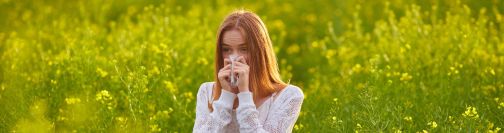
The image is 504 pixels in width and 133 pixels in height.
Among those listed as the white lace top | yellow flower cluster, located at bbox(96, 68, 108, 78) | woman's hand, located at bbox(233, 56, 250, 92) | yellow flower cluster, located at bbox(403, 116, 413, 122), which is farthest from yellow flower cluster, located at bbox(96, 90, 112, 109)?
woman's hand, located at bbox(233, 56, 250, 92)

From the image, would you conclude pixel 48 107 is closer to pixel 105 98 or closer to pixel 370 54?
pixel 105 98

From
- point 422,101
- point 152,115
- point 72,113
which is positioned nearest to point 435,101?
point 422,101

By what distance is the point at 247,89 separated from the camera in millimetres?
4277

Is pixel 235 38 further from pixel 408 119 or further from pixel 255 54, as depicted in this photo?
pixel 408 119

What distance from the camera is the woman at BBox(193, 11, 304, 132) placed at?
4273 mm

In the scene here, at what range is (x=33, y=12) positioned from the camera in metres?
12.4

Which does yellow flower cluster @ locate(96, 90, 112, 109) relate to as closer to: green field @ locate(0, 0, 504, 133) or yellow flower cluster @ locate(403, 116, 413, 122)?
green field @ locate(0, 0, 504, 133)

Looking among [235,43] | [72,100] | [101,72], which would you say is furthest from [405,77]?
[235,43]

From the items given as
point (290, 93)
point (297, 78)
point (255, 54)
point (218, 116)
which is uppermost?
point (255, 54)

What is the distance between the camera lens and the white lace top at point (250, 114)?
4281 millimetres

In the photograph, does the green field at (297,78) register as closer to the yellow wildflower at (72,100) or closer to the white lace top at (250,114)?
the yellow wildflower at (72,100)

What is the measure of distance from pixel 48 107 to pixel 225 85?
2.45 metres

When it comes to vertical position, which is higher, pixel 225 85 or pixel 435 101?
pixel 225 85

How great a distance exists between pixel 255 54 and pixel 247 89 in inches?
7.1
